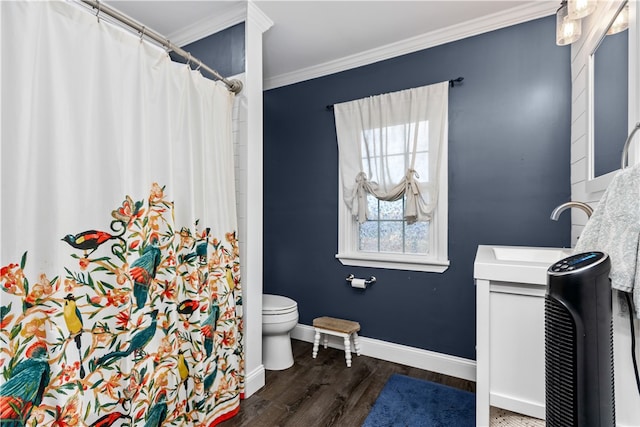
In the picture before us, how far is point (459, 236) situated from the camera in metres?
→ 2.29

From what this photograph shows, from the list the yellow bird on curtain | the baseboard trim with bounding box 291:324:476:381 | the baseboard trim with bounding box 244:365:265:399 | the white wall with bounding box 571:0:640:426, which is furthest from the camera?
the baseboard trim with bounding box 291:324:476:381

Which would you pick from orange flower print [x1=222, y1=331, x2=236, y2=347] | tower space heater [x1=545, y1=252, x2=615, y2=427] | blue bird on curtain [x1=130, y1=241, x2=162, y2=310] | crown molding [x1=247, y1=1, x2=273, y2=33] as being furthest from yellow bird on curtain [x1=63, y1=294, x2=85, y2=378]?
crown molding [x1=247, y1=1, x2=273, y2=33]

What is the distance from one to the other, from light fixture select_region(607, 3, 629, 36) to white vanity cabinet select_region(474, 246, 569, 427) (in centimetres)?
105

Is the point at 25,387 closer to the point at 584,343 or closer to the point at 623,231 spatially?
the point at 584,343

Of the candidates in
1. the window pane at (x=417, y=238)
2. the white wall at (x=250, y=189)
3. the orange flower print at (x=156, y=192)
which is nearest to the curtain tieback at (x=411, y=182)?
the window pane at (x=417, y=238)

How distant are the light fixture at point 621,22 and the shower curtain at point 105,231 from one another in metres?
1.89

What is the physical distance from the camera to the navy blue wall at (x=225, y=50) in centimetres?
206

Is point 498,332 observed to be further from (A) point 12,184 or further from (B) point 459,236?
(A) point 12,184

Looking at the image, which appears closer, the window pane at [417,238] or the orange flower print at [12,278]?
the orange flower print at [12,278]

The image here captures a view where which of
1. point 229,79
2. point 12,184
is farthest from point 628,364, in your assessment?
point 229,79

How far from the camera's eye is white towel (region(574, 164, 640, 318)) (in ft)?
2.73

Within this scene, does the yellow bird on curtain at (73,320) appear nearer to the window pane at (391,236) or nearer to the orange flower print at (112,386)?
the orange flower print at (112,386)

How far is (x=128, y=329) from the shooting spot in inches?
52.1

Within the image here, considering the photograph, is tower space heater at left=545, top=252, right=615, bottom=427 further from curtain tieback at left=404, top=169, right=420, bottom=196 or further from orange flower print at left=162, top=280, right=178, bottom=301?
curtain tieback at left=404, top=169, right=420, bottom=196
